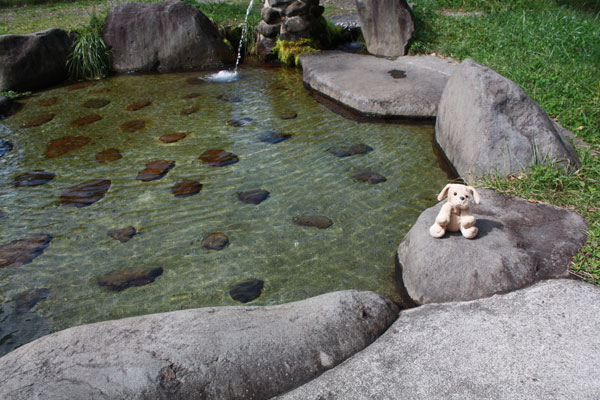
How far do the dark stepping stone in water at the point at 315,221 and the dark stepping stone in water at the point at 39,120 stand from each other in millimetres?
4785

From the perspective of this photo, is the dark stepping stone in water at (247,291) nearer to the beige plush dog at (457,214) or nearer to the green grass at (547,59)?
the beige plush dog at (457,214)

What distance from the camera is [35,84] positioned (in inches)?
334

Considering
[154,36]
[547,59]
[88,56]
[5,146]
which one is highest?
[547,59]

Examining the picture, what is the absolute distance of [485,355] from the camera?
7.87ft

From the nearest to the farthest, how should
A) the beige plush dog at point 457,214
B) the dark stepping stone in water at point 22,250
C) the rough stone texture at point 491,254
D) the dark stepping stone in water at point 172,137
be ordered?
1. the rough stone texture at point 491,254
2. the beige plush dog at point 457,214
3. the dark stepping stone in water at point 22,250
4. the dark stepping stone in water at point 172,137

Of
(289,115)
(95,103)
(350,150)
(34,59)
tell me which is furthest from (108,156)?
(34,59)

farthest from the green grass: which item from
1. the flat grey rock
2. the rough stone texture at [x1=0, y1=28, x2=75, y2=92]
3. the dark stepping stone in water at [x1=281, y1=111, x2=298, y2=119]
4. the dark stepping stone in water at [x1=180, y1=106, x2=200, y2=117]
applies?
the rough stone texture at [x1=0, y1=28, x2=75, y2=92]

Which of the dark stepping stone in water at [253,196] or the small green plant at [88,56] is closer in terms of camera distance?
the dark stepping stone in water at [253,196]

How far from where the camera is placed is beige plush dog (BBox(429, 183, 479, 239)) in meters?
3.12

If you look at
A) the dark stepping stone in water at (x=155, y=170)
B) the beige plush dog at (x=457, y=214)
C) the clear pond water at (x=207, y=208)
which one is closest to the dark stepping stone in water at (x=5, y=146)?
the clear pond water at (x=207, y=208)

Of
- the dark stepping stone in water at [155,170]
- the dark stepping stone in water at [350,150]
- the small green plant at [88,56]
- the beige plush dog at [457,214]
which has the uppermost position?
the beige plush dog at [457,214]

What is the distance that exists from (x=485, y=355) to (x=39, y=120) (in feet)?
22.9

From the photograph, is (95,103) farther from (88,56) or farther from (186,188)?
(186,188)

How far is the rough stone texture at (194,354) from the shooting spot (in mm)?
2145
